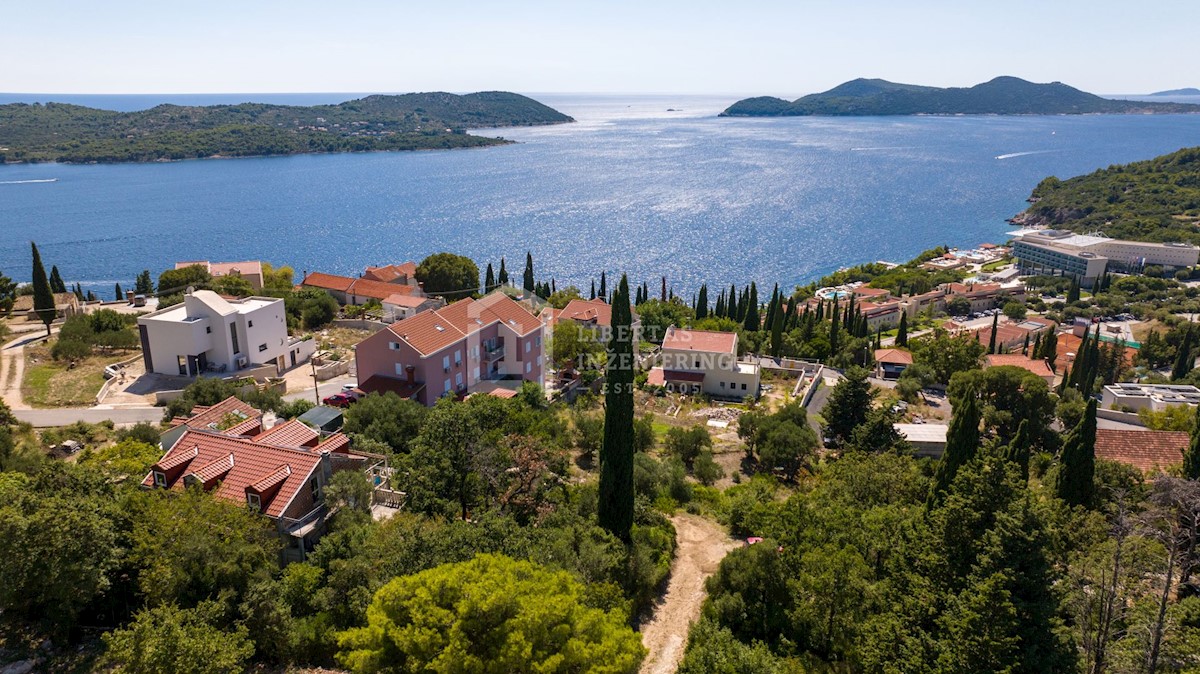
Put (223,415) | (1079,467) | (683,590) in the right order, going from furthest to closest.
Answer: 1. (223,415)
2. (1079,467)
3. (683,590)

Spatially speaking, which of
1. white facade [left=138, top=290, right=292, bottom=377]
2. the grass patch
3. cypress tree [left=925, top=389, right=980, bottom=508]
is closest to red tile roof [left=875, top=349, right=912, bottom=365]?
cypress tree [left=925, top=389, right=980, bottom=508]

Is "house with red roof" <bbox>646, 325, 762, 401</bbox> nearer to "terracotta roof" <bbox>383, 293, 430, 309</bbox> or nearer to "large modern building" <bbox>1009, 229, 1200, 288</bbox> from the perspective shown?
"terracotta roof" <bbox>383, 293, 430, 309</bbox>

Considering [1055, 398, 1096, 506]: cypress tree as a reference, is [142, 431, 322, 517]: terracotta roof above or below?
above

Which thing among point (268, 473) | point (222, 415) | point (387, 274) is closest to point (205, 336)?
point (222, 415)

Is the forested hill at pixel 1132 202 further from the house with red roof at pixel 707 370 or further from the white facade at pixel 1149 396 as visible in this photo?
the house with red roof at pixel 707 370

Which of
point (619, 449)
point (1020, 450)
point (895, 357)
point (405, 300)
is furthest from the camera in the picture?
point (895, 357)

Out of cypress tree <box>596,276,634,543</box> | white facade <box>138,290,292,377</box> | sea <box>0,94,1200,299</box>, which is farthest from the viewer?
sea <box>0,94,1200,299</box>

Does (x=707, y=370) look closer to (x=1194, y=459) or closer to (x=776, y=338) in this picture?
(x=776, y=338)

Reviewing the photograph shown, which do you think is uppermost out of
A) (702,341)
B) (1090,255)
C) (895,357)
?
(702,341)
